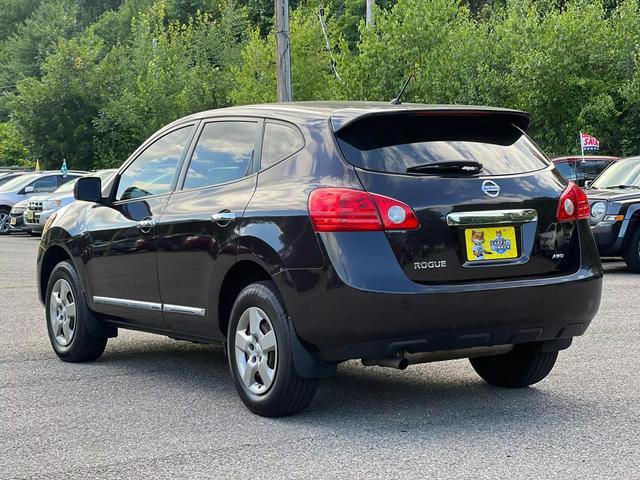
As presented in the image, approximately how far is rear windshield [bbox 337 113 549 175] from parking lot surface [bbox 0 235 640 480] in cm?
137

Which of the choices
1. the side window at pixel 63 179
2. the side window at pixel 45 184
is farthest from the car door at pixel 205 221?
the side window at pixel 45 184

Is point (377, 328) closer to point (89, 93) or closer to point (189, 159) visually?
point (189, 159)

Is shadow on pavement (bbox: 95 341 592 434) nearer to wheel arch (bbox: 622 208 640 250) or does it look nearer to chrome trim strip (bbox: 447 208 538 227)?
chrome trim strip (bbox: 447 208 538 227)

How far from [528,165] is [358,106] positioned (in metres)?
1.02

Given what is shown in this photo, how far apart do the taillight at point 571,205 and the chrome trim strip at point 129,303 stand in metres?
2.57

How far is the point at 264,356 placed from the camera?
6082 mm

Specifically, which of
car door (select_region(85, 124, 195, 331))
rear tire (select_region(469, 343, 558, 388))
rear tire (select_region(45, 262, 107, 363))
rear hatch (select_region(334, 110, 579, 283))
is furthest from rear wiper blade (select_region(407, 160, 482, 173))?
rear tire (select_region(45, 262, 107, 363))

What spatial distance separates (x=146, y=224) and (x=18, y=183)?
82.0ft

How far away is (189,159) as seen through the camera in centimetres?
715

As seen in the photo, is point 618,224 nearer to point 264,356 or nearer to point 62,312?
point 62,312

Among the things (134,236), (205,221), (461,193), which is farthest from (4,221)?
(461,193)

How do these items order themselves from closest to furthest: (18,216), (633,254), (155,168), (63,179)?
(155,168) → (633,254) → (18,216) → (63,179)

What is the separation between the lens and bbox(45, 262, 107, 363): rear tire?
7.99 m

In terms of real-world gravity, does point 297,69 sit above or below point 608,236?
above
